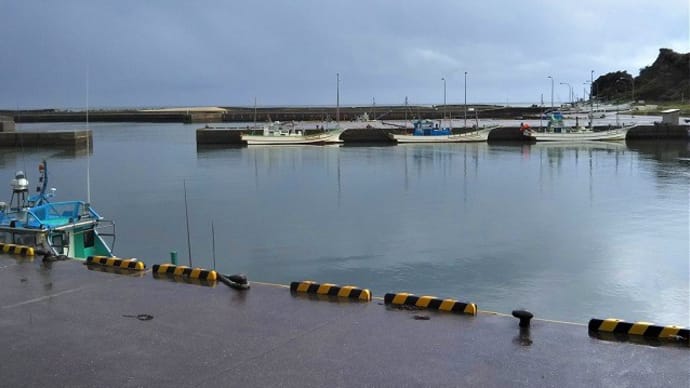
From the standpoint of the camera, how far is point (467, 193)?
26656 mm

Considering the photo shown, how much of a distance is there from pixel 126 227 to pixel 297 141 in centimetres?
3609

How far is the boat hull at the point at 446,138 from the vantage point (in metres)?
55.2

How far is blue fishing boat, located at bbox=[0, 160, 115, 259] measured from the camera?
1089 cm

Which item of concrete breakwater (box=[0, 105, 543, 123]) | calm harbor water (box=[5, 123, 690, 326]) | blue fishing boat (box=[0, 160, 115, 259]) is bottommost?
calm harbor water (box=[5, 123, 690, 326])

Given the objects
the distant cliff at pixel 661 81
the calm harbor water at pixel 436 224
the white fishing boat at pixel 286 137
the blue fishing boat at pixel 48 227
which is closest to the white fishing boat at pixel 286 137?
the white fishing boat at pixel 286 137

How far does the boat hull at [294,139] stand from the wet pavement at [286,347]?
4554 centimetres

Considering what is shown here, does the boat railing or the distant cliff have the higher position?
the distant cliff

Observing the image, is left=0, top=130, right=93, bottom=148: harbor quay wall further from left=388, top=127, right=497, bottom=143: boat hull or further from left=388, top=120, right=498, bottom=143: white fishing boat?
left=388, top=120, right=498, bottom=143: white fishing boat

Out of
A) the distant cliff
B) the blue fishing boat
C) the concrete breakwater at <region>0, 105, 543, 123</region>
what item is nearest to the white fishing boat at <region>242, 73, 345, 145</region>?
the concrete breakwater at <region>0, 105, 543, 123</region>

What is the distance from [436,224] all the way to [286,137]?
117ft

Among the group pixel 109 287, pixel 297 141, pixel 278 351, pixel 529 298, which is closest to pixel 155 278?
pixel 109 287

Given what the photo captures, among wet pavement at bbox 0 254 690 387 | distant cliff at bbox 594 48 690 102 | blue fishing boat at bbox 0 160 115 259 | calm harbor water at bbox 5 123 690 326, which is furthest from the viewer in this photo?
distant cliff at bbox 594 48 690 102

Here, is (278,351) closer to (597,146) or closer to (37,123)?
(597,146)

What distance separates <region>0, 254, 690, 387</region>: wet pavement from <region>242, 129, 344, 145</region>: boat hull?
149 ft
